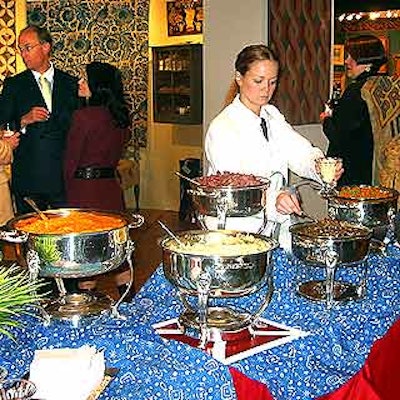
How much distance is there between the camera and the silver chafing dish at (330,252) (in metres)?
2.28

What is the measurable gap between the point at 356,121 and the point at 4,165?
214cm

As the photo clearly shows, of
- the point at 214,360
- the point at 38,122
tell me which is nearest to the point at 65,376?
the point at 214,360

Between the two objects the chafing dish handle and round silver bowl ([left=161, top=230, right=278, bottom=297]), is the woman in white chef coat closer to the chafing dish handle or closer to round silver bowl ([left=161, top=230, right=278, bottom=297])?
round silver bowl ([left=161, top=230, right=278, bottom=297])

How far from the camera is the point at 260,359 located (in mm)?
1899

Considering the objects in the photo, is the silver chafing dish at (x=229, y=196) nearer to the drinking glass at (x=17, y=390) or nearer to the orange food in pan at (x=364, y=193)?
the orange food in pan at (x=364, y=193)

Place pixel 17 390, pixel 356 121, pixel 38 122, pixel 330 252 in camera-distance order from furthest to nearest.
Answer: pixel 356 121 < pixel 38 122 < pixel 330 252 < pixel 17 390

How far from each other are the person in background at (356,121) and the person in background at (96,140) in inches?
52.8

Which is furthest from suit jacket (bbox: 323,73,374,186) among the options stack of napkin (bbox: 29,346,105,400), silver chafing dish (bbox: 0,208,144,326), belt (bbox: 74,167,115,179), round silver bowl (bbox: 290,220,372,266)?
stack of napkin (bbox: 29,346,105,400)

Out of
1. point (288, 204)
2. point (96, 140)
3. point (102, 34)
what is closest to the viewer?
point (288, 204)

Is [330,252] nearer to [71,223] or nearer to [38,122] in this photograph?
[71,223]

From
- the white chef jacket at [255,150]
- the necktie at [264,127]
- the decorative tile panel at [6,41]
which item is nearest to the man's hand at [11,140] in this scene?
the white chef jacket at [255,150]

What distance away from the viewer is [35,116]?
412 cm

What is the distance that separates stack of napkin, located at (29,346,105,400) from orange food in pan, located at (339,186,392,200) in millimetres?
1500

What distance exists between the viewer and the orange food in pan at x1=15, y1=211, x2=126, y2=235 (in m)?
2.06
